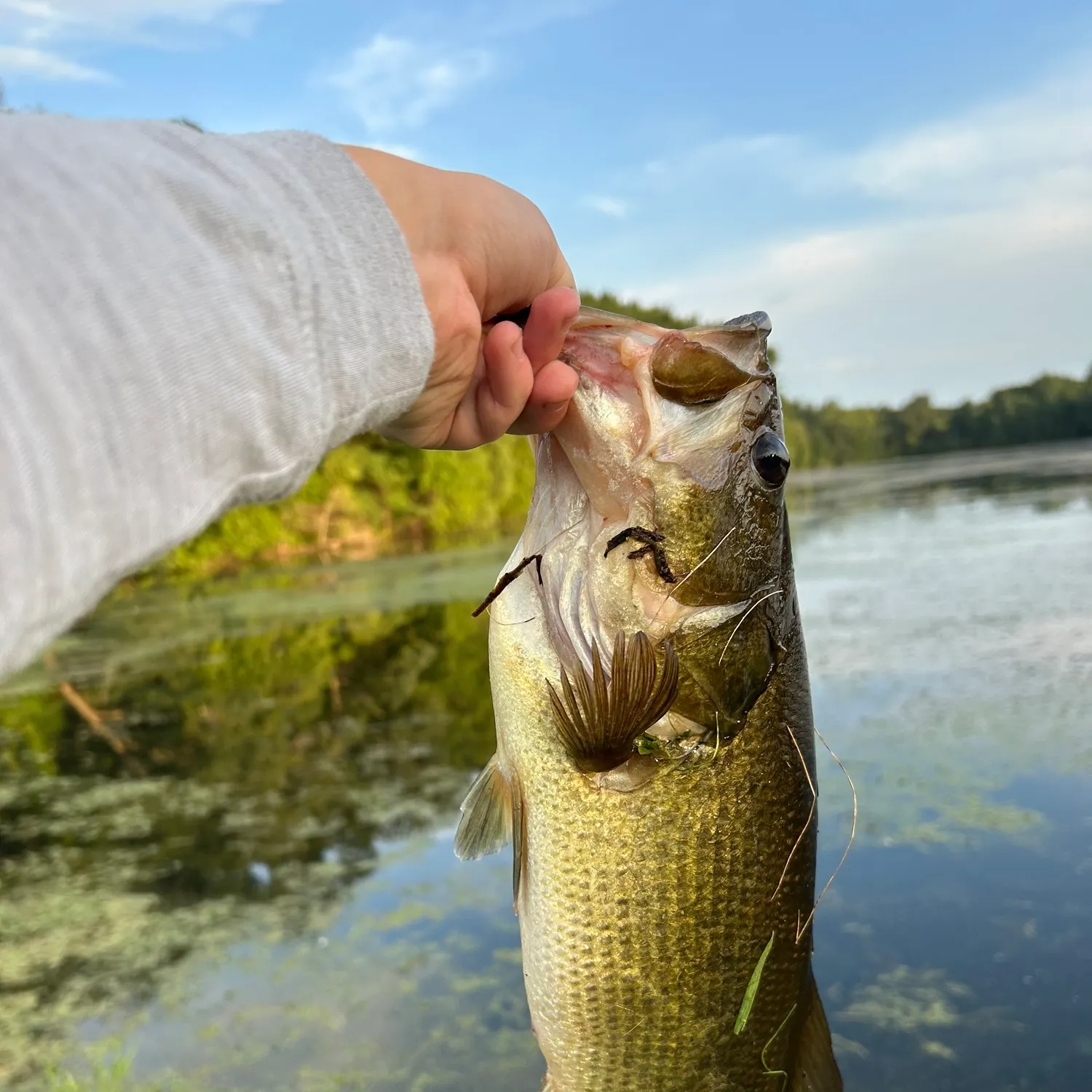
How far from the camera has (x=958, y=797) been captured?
227 inches

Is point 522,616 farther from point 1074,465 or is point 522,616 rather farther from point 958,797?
point 1074,465

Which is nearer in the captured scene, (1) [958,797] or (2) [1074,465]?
(1) [958,797]

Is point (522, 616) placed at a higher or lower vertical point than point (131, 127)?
lower

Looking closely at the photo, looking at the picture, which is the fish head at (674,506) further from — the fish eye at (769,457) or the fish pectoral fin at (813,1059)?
the fish pectoral fin at (813,1059)

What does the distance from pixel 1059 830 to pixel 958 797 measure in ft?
2.05

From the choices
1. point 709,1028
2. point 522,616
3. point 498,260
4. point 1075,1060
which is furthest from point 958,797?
point 498,260

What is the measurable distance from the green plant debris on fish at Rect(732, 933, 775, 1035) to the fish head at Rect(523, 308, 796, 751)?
0.44 meters

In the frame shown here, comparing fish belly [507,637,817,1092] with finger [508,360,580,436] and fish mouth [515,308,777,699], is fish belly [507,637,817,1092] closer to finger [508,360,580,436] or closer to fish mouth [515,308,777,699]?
fish mouth [515,308,777,699]

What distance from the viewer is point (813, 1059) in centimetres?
185

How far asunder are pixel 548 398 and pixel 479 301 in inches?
7.5

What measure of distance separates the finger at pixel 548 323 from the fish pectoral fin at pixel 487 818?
782 mm

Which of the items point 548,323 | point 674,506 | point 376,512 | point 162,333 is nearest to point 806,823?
point 674,506

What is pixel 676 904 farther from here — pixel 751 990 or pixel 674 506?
pixel 674 506

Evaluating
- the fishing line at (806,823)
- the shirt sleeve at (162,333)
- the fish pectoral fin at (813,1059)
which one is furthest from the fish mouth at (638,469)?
the fish pectoral fin at (813,1059)
